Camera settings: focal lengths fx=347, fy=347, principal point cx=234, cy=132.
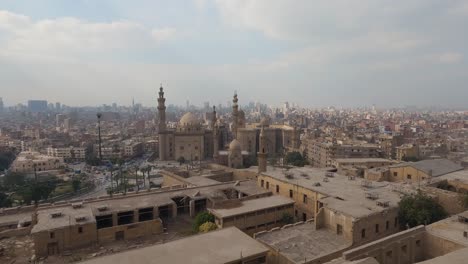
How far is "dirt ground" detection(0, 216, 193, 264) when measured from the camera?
2120 cm

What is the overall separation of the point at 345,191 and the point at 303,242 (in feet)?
28.4

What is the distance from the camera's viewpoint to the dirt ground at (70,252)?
21.2 meters

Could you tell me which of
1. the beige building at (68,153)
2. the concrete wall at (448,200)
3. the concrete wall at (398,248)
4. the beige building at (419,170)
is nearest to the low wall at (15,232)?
the concrete wall at (398,248)

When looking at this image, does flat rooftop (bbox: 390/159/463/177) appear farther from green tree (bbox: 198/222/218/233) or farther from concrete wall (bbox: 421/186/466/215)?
green tree (bbox: 198/222/218/233)

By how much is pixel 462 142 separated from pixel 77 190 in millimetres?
87935

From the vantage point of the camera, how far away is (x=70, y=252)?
22.3 m

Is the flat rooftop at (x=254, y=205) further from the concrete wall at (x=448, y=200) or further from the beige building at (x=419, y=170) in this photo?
the beige building at (x=419, y=170)

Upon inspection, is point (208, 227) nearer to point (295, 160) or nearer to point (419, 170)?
point (419, 170)

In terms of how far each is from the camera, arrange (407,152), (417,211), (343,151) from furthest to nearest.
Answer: (343,151)
(407,152)
(417,211)

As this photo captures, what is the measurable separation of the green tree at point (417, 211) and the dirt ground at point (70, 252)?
15.3m

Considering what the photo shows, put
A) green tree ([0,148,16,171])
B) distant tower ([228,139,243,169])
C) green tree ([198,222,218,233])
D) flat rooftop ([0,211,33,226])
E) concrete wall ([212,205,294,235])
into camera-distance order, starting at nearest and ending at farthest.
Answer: green tree ([198,222,218,233]), concrete wall ([212,205,294,235]), flat rooftop ([0,211,33,226]), distant tower ([228,139,243,169]), green tree ([0,148,16,171])

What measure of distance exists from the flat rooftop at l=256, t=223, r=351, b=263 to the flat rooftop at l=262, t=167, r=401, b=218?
187cm

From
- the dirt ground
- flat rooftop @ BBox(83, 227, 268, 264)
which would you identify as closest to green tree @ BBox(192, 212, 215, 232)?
the dirt ground

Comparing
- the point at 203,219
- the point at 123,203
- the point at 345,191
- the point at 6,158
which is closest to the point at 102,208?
the point at 123,203
